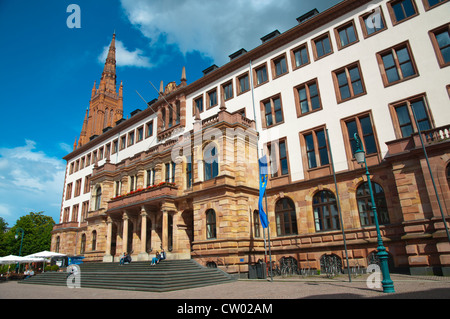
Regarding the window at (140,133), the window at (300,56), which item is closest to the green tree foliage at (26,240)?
the window at (140,133)

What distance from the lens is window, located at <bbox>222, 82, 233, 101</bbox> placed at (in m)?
33.1

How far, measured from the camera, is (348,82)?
24703 millimetres

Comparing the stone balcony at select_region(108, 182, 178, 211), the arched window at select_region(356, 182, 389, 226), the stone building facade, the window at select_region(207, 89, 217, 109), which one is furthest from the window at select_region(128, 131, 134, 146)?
the arched window at select_region(356, 182, 389, 226)

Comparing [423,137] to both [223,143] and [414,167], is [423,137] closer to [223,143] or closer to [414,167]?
[414,167]

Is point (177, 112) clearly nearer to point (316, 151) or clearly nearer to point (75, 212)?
point (316, 151)

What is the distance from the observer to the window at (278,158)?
27.0 metres

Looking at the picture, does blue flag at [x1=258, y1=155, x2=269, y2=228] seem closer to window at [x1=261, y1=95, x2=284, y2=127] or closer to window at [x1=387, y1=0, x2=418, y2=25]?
window at [x1=261, y1=95, x2=284, y2=127]

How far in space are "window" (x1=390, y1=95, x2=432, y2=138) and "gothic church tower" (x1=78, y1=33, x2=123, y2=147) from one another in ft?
262

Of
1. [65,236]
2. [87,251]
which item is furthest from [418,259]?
[65,236]

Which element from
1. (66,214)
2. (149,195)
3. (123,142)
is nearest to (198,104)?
(149,195)

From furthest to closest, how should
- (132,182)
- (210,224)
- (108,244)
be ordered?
(132,182) → (108,244) → (210,224)

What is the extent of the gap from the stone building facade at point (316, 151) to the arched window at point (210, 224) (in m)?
0.21

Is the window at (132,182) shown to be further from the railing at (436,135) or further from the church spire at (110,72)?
the church spire at (110,72)

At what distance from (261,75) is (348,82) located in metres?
9.41
